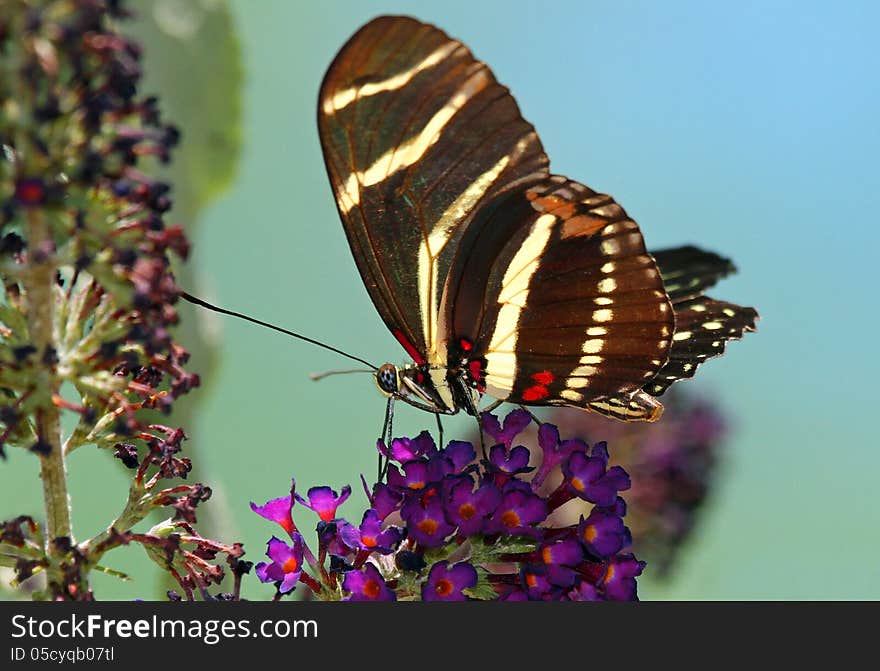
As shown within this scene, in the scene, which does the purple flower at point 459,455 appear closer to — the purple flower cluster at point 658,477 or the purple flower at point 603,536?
the purple flower at point 603,536

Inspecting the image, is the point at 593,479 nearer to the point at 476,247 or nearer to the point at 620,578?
the point at 620,578

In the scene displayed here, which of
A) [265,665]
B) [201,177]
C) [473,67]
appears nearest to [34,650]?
[265,665]

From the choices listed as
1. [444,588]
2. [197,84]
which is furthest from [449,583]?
[197,84]

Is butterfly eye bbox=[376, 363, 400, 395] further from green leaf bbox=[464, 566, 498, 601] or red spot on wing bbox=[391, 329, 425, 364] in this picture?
green leaf bbox=[464, 566, 498, 601]

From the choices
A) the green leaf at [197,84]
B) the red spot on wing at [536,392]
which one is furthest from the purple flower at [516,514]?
the green leaf at [197,84]

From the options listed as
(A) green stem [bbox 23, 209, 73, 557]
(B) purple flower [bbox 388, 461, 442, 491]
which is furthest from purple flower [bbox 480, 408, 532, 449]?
(A) green stem [bbox 23, 209, 73, 557]

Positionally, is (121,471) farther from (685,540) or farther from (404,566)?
(685,540)
